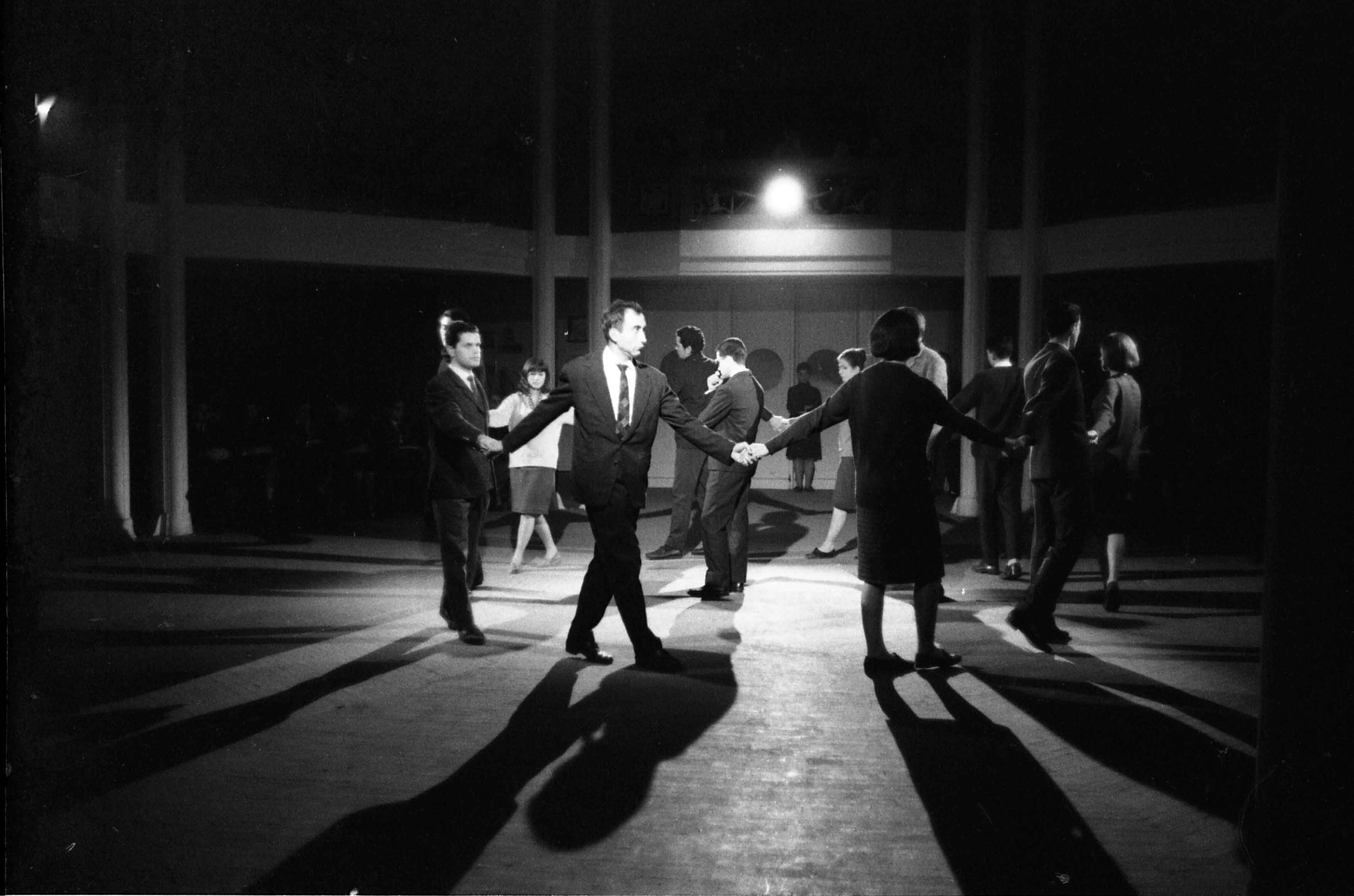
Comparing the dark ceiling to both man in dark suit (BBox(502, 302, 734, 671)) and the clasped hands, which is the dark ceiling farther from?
the clasped hands

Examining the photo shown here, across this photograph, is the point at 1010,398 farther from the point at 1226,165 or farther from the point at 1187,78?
the point at 1187,78

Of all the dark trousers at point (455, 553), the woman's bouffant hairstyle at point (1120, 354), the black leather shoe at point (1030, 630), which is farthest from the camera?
the woman's bouffant hairstyle at point (1120, 354)

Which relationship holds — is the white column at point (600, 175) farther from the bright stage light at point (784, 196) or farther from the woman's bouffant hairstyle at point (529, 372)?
the woman's bouffant hairstyle at point (529, 372)

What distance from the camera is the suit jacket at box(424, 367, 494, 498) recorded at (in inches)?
210

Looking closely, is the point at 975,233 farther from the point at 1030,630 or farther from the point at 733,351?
the point at 1030,630

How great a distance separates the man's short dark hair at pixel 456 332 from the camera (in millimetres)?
5539

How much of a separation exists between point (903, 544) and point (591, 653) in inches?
67.8

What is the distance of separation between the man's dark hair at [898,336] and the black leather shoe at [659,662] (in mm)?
1889

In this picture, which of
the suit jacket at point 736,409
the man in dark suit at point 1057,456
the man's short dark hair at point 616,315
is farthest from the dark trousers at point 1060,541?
the man's short dark hair at point 616,315

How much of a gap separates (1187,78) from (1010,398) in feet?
25.3

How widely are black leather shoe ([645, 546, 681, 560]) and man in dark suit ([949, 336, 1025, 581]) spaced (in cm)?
259

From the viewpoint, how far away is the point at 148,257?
33.7ft

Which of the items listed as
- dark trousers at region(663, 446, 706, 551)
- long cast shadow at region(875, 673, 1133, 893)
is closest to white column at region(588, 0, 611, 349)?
dark trousers at region(663, 446, 706, 551)

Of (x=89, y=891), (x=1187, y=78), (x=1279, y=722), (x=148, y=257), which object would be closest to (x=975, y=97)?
(x=1187, y=78)
